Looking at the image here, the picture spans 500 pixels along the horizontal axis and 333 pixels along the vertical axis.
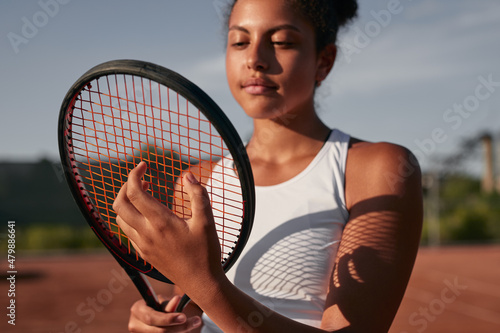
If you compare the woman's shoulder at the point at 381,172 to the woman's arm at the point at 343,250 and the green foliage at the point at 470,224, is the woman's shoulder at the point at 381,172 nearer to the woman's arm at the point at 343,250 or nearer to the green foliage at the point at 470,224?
the woman's arm at the point at 343,250

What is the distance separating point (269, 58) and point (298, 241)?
55cm

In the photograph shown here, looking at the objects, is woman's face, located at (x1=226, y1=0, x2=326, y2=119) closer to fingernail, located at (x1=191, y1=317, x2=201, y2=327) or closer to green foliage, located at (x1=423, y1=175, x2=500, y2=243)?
fingernail, located at (x1=191, y1=317, x2=201, y2=327)

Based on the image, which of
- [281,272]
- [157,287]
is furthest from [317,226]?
[157,287]

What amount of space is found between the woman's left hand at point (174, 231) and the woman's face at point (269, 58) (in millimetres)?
525

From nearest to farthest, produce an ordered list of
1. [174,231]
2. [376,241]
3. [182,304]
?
1. [174,231]
2. [376,241]
3. [182,304]

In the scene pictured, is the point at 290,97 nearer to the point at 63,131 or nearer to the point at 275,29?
the point at 275,29

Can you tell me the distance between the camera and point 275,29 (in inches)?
62.9

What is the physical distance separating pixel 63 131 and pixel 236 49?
60 cm

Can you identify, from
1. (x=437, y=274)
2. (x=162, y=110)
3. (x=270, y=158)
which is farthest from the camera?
(x=437, y=274)

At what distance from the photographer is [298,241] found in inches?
63.5

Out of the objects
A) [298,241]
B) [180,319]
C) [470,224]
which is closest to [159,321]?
[180,319]

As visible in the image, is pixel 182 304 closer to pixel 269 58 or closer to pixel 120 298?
pixel 269 58

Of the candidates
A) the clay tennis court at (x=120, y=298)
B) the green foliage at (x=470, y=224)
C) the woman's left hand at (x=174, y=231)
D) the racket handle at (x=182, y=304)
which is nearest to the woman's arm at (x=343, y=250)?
the woman's left hand at (x=174, y=231)

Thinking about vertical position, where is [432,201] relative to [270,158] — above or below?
below
